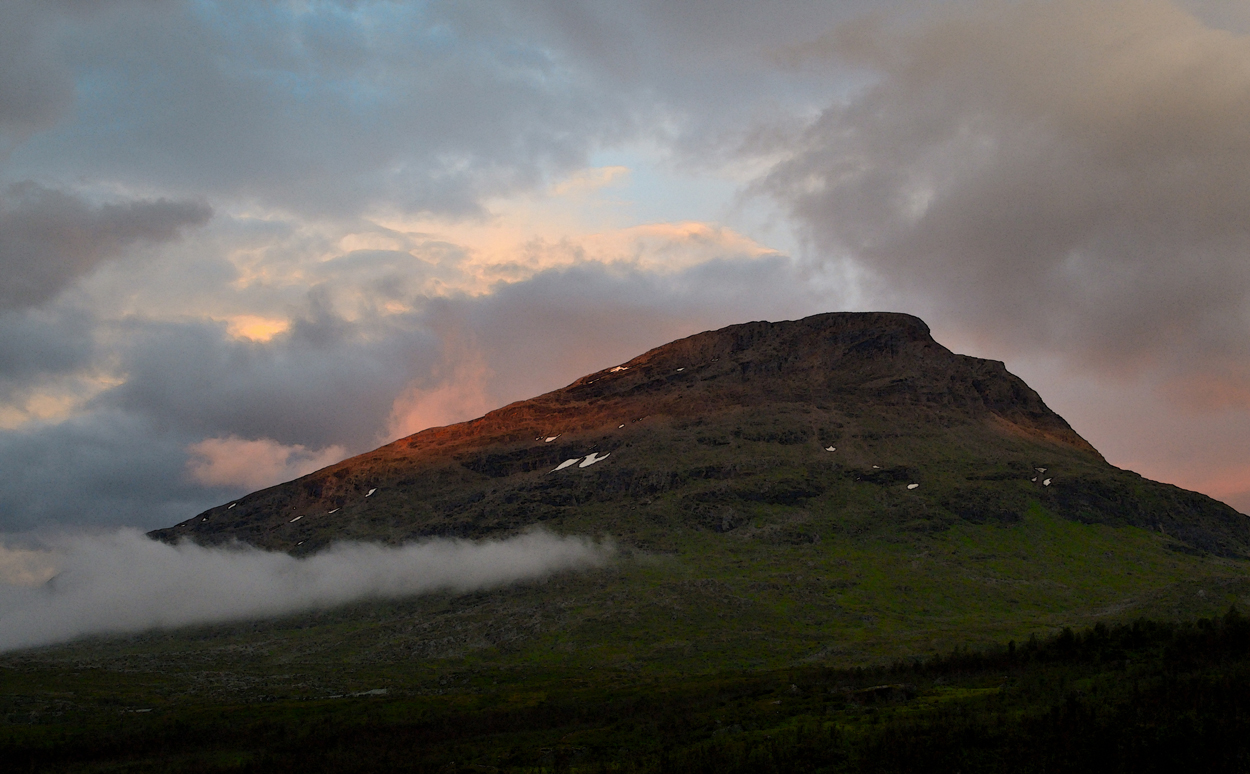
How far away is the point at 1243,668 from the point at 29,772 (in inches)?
5678

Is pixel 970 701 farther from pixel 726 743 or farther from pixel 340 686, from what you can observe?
pixel 340 686

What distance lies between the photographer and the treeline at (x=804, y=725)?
7588cm

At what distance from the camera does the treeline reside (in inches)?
2987

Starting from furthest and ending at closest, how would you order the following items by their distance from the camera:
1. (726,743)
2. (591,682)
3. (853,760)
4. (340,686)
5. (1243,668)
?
(340,686) → (591,682) → (726,743) → (1243,668) → (853,760)

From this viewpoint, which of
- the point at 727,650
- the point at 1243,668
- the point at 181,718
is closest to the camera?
the point at 1243,668

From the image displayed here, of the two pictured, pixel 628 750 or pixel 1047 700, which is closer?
pixel 1047 700

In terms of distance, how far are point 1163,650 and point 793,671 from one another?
65.5 metres

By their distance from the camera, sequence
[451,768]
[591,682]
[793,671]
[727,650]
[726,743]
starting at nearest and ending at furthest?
[726,743]
[451,768]
[793,671]
[591,682]
[727,650]

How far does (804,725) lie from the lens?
97.2 meters

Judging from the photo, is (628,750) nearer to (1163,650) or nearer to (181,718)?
(1163,650)

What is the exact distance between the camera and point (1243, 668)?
87250 mm

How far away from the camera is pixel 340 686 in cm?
18275

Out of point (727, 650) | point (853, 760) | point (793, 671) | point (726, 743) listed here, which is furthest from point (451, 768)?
point (727, 650)

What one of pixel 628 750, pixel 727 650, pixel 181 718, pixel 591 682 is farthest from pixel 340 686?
pixel 628 750
